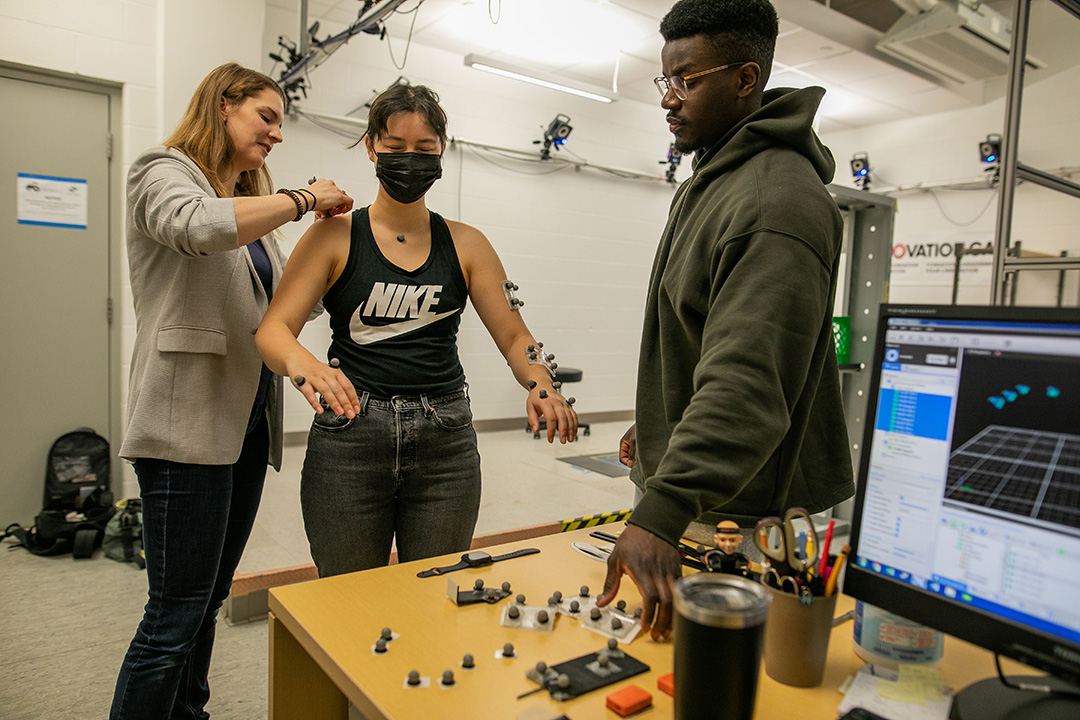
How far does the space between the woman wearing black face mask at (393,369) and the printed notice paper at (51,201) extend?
3003 millimetres

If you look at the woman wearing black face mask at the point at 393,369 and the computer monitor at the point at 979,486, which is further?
the woman wearing black face mask at the point at 393,369

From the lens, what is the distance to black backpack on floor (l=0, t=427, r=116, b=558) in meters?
3.27

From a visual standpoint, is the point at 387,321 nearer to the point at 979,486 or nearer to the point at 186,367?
the point at 186,367

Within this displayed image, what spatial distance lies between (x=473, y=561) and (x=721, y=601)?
0.62 meters

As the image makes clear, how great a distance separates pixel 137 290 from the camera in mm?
1484

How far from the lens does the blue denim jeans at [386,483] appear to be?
1445 millimetres

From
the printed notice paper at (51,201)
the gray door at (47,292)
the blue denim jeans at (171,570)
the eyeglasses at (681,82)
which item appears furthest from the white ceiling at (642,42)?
the blue denim jeans at (171,570)

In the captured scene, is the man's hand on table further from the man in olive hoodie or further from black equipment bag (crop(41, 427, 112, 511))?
black equipment bag (crop(41, 427, 112, 511))

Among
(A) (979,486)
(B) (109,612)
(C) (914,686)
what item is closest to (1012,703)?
(C) (914,686)

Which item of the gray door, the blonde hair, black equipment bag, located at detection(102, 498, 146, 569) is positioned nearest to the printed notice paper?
the gray door

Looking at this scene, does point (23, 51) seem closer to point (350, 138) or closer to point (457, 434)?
point (350, 138)

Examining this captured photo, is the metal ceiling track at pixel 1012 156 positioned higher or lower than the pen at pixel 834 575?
higher

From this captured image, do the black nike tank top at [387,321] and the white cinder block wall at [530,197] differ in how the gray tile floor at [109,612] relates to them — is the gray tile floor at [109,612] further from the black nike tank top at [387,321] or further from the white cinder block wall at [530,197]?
the white cinder block wall at [530,197]

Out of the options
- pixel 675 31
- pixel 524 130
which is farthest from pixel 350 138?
pixel 675 31
